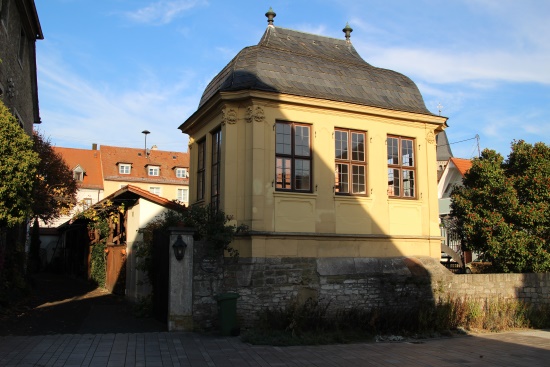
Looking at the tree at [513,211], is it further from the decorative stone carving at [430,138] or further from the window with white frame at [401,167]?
the window with white frame at [401,167]

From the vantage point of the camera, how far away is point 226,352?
31.4 ft

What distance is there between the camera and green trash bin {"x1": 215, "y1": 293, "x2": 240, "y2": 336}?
11.2 m

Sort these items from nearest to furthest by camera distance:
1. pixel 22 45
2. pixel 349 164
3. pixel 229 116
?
pixel 229 116 → pixel 349 164 → pixel 22 45

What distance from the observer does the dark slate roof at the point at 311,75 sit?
13656 millimetres

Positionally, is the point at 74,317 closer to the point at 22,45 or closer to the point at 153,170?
the point at 22,45

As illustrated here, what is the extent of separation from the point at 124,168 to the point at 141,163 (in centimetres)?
203

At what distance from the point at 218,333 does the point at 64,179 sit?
19862 mm

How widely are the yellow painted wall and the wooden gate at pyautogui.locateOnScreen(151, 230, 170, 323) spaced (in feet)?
5.99

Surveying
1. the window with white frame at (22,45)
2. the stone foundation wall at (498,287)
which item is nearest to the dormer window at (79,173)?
the window with white frame at (22,45)

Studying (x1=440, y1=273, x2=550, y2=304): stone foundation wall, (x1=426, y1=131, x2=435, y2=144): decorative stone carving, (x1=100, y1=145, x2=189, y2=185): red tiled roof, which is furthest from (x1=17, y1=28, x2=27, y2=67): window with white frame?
(x1=100, y1=145, x2=189, y2=185): red tiled roof

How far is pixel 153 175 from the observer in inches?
2144

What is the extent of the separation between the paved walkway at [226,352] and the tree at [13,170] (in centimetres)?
257

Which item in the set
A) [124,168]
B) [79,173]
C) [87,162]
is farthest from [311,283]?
[87,162]

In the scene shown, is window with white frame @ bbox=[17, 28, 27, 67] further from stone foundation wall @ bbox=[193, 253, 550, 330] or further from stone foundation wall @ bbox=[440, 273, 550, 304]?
stone foundation wall @ bbox=[440, 273, 550, 304]
